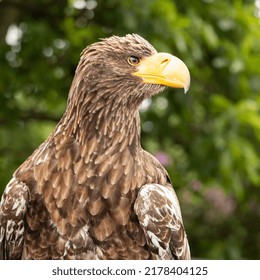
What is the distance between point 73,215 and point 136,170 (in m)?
0.31

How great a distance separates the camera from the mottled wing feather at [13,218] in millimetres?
2689

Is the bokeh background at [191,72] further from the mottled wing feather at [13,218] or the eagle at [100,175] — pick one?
the mottled wing feather at [13,218]

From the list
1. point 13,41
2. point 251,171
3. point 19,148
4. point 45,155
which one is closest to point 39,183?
point 45,155

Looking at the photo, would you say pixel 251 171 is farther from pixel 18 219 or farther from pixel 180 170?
pixel 18 219

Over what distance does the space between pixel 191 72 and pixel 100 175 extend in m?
3.40

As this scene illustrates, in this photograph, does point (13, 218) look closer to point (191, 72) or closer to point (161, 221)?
point (161, 221)

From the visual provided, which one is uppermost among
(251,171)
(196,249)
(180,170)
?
(251,171)

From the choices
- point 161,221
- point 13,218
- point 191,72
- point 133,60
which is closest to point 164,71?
point 133,60

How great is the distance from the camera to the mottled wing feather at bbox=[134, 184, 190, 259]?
2664mm

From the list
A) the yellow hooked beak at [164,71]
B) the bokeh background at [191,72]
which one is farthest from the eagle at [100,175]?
the bokeh background at [191,72]

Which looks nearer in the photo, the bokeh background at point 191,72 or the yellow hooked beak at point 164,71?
the yellow hooked beak at point 164,71

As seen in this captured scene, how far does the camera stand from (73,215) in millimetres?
2584

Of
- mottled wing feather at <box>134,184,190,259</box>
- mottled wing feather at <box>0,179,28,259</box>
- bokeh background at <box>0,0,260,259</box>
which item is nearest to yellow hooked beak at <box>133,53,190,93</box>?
mottled wing feather at <box>134,184,190,259</box>

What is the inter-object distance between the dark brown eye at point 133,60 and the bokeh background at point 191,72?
2.40 m
